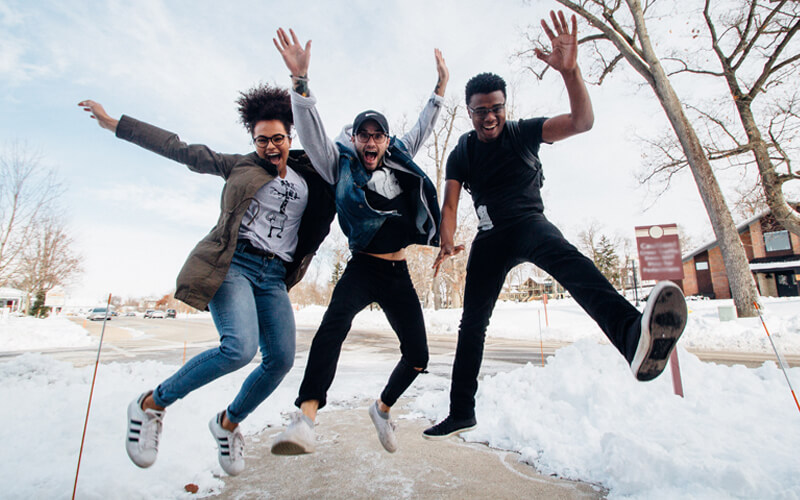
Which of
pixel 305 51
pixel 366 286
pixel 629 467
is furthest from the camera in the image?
pixel 629 467

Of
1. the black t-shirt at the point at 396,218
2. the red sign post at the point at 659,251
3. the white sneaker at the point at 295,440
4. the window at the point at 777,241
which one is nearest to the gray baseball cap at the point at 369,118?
the black t-shirt at the point at 396,218

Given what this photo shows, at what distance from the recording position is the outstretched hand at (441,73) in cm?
344

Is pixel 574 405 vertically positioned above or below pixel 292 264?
below

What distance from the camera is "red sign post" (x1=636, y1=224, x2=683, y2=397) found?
6668mm

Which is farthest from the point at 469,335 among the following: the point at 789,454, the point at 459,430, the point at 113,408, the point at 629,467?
the point at 113,408

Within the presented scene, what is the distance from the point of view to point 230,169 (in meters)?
2.95

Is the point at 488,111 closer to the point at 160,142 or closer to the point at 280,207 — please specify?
the point at 280,207

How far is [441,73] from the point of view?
3.46 metres

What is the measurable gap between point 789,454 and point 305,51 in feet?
14.6

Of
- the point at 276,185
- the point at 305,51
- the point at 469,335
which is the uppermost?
the point at 305,51

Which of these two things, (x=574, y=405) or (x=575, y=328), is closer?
(x=574, y=405)

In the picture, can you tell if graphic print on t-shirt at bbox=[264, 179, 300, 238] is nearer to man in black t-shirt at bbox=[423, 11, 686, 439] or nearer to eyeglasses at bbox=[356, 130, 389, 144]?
eyeglasses at bbox=[356, 130, 389, 144]

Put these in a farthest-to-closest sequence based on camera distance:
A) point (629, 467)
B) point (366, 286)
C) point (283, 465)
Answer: point (283, 465), point (629, 467), point (366, 286)

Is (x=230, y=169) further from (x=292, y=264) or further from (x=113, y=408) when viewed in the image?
(x=113, y=408)
